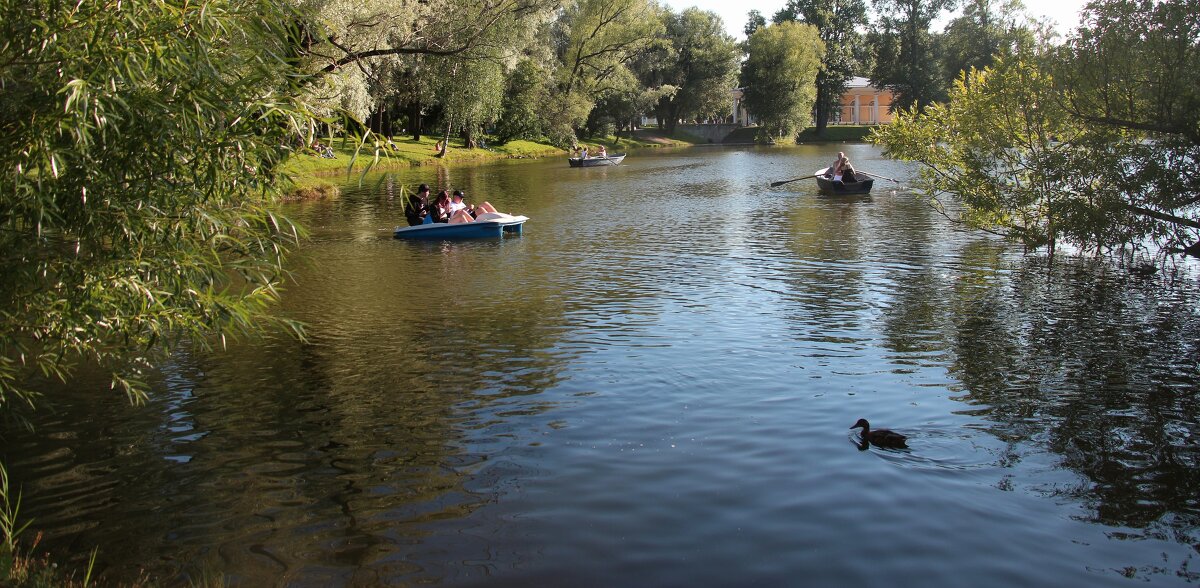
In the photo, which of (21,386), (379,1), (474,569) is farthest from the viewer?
(379,1)

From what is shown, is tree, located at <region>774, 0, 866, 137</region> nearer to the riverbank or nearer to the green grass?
the green grass

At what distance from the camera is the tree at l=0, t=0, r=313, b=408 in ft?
18.7

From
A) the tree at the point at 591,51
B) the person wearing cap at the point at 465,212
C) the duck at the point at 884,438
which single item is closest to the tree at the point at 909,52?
the tree at the point at 591,51

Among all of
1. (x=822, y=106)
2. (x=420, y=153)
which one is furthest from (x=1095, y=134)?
(x=822, y=106)

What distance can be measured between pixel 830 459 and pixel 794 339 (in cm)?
455

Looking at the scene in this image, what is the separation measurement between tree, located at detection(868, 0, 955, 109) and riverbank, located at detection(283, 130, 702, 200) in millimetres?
21095

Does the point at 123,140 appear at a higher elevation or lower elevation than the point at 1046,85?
lower

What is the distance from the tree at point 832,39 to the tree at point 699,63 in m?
12.8

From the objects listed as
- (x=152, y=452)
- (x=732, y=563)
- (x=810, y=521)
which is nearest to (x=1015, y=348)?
(x=810, y=521)

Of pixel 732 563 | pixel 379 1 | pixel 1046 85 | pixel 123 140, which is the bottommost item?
pixel 732 563

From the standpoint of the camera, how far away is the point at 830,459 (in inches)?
342

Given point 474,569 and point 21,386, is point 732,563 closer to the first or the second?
point 474,569

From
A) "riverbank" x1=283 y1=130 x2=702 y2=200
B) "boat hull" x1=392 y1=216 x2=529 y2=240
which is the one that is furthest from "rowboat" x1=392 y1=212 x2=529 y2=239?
"riverbank" x1=283 y1=130 x2=702 y2=200

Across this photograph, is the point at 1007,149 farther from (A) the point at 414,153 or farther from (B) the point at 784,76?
(B) the point at 784,76
